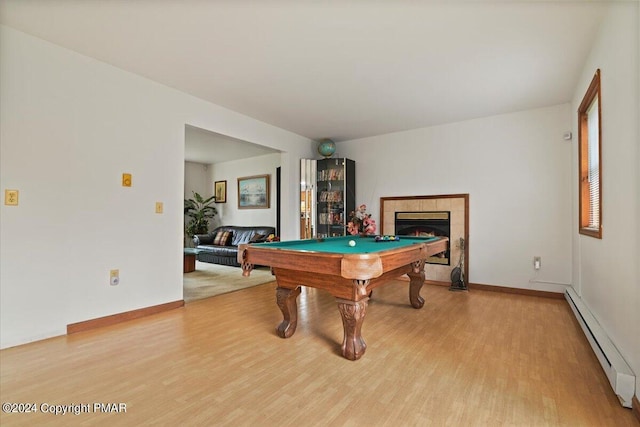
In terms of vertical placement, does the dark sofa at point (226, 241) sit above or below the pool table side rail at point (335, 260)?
below

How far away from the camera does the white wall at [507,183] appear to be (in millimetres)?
3979

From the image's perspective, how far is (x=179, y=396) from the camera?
1.70 metres

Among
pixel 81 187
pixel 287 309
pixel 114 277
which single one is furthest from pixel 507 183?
pixel 81 187

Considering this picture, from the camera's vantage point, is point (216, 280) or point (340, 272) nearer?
point (340, 272)

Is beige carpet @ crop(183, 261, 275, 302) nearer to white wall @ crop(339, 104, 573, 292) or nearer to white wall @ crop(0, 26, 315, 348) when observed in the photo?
white wall @ crop(0, 26, 315, 348)

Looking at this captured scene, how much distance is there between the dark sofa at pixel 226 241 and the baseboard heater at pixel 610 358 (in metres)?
5.25

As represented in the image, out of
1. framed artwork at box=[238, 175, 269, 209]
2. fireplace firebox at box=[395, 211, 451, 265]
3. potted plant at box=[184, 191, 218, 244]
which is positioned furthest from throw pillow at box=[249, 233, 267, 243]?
fireplace firebox at box=[395, 211, 451, 265]

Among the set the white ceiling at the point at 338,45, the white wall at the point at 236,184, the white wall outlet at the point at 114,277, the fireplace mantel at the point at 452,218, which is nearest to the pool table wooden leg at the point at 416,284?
the fireplace mantel at the point at 452,218

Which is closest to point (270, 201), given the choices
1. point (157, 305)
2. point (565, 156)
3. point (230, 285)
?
point (230, 285)

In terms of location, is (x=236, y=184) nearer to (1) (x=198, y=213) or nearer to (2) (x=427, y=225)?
(1) (x=198, y=213)

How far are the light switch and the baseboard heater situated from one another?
172 inches

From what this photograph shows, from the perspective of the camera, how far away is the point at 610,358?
187 cm

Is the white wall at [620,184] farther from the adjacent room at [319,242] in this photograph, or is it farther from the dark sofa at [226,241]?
the dark sofa at [226,241]

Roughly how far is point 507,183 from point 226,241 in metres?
5.77
